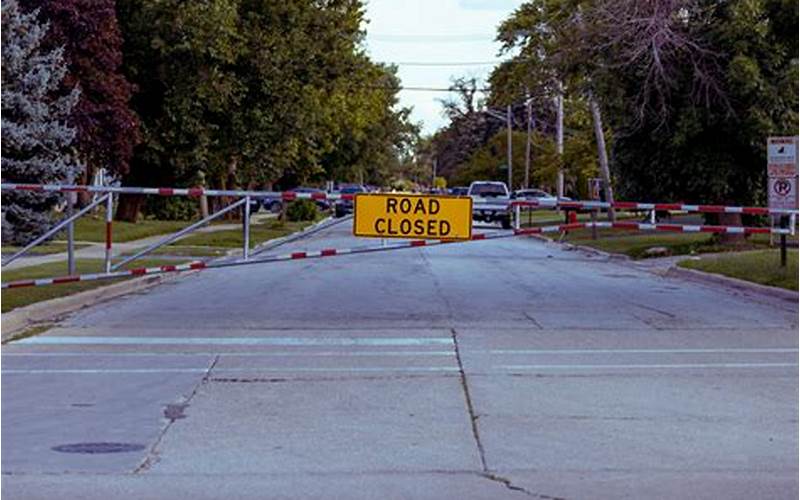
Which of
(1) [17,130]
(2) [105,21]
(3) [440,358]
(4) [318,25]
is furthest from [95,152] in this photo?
→ (3) [440,358]

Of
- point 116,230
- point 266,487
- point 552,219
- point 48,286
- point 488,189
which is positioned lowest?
point 266,487

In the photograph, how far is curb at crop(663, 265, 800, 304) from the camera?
19391mm

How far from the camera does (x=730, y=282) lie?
72.5 feet

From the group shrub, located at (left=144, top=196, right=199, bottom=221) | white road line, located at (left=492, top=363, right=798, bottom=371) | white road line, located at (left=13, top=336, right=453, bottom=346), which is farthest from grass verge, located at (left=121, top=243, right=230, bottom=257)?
shrub, located at (left=144, top=196, right=199, bottom=221)

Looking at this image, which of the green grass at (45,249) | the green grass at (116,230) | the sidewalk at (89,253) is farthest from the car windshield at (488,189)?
the green grass at (45,249)

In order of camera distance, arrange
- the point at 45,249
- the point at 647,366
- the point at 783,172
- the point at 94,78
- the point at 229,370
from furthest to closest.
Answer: the point at 94,78
the point at 45,249
the point at 783,172
the point at 647,366
the point at 229,370

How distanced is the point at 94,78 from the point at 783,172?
714 inches

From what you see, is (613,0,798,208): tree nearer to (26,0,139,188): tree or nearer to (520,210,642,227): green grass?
(26,0,139,188): tree

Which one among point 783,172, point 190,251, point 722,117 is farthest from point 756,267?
point 190,251

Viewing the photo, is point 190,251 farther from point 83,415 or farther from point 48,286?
point 83,415

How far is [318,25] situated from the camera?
146ft

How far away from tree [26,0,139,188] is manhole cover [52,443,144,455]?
21856mm

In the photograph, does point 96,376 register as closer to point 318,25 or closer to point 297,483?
point 297,483

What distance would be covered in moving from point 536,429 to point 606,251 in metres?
26.5
